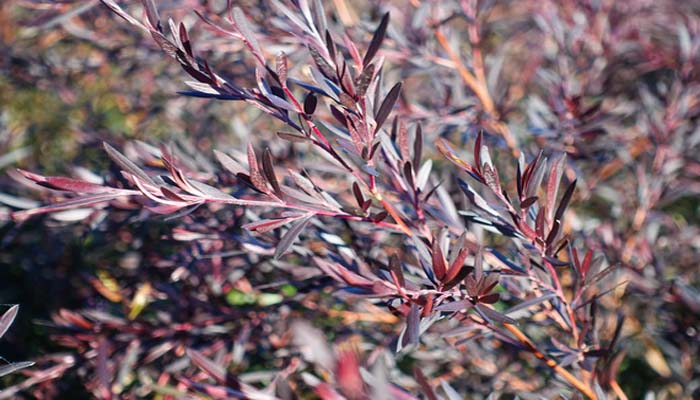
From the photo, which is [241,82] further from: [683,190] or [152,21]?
[683,190]

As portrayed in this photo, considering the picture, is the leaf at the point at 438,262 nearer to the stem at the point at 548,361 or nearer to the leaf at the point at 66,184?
the stem at the point at 548,361

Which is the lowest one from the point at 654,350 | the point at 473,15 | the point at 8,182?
the point at 654,350

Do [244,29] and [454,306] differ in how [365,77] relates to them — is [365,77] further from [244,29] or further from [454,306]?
[454,306]

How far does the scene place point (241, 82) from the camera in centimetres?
200

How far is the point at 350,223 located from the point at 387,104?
0.57 meters

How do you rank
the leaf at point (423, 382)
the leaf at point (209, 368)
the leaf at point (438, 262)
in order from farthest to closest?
the leaf at point (209, 368) < the leaf at point (438, 262) < the leaf at point (423, 382)

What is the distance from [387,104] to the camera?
879 mm

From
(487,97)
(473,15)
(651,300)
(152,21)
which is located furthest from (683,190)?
(152,21)

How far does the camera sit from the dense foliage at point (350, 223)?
892mm

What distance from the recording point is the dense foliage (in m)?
0.89

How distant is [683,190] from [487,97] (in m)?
0.68

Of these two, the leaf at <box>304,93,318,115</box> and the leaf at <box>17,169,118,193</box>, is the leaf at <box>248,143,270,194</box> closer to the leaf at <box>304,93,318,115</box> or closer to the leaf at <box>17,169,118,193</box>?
the leaf at <box>304,93,318,115</box>

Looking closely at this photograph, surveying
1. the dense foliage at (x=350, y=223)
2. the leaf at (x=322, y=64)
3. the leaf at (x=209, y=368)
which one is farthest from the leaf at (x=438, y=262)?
the leaf at (x=209, y=368)

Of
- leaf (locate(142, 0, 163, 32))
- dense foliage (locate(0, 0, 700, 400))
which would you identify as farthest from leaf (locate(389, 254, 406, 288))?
leaf (locate(142, 0, 163, 32))
